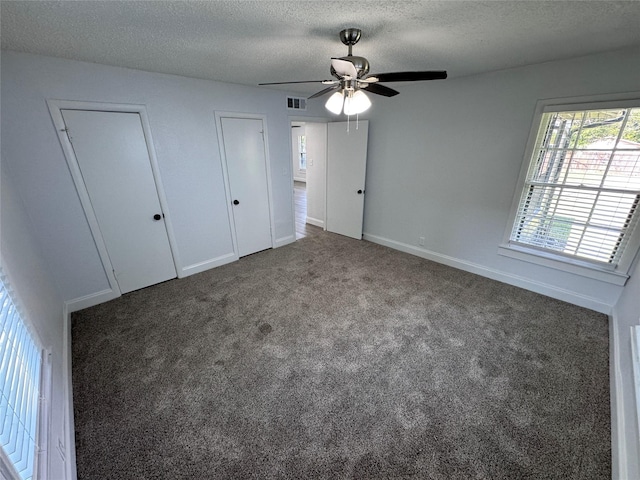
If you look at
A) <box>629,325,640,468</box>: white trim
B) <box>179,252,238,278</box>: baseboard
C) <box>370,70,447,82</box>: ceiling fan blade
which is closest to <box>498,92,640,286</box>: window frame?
<box>629,325,640,468</box>: white trim

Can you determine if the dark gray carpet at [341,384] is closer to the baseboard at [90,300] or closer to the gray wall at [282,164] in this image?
the baseboard at [90,300]

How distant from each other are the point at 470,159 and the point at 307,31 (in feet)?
7.97

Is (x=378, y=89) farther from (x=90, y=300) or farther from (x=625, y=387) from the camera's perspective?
(x=90, y=300)

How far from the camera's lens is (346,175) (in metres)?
4.48

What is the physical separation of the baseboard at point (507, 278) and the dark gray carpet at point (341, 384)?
0.12 m

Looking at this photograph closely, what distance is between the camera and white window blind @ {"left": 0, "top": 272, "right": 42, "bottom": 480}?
3.11 feet

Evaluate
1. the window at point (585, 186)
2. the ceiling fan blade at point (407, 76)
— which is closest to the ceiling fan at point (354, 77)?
the ceiling fan blade at point (407, 76)

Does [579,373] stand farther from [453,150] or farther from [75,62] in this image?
[75,62]

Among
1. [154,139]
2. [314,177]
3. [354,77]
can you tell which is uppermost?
[354,77]

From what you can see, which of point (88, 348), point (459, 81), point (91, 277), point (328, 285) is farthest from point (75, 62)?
point (459, 81)

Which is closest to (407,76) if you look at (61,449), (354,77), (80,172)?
(354,77)

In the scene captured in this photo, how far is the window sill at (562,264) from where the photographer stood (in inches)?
99.8

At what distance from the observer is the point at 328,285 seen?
126 inches

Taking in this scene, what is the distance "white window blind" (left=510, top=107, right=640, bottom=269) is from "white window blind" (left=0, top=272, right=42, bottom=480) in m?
4.12
